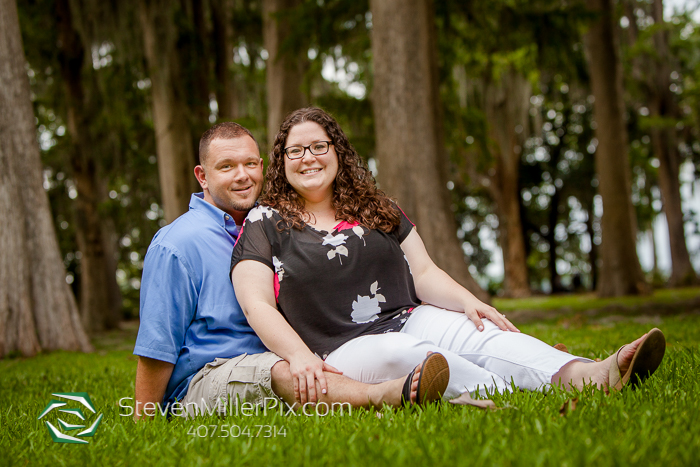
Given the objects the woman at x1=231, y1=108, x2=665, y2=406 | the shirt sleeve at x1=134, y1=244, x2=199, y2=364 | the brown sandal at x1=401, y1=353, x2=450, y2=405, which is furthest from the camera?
the shirt sleeve at x1=134, y1=244, x2=199, y2=364

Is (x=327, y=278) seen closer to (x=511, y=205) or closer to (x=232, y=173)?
(x=232, y=173)

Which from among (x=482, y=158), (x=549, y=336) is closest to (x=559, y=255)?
(x=482, y=158)

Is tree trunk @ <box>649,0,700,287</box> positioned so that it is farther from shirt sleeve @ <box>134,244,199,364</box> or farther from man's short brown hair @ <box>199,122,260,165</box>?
shirt sleeve @ <box>134,244,199,364</box>

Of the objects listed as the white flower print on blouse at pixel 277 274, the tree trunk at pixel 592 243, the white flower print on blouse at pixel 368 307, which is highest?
the white flower print on blouse at pixel 277 274

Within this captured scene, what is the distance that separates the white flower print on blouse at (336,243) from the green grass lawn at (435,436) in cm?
73

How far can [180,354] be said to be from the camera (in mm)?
2623

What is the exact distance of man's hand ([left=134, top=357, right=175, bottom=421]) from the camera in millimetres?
2527

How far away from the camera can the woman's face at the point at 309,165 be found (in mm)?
2799

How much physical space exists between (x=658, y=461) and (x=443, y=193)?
5.90 meters

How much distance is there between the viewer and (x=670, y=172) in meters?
17.5

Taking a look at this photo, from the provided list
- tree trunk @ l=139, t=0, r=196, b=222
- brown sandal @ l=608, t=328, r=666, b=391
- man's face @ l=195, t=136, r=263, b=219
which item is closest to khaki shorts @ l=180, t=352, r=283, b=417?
man's face @ l=195, t=136, r=263, b=219

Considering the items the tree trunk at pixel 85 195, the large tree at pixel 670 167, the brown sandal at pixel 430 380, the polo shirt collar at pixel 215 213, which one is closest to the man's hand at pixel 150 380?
the polo shirt collar at pixel 215 213

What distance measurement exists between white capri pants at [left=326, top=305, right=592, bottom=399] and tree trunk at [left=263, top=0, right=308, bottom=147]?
22.5 feet

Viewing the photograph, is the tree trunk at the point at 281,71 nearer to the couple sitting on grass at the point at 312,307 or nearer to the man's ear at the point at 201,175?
the man's ear at the point at 201,175
